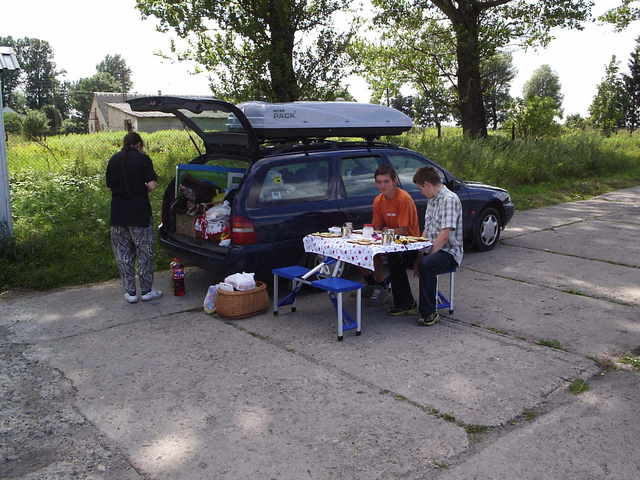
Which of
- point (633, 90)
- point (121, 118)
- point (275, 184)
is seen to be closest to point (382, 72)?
point (275, 184)

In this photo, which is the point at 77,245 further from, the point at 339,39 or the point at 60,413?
the point at 339,39

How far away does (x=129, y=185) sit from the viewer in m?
6.56

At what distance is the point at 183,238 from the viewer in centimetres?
742

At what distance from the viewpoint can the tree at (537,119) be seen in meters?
25.7

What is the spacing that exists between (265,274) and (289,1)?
10103mm

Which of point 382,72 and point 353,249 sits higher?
point 382,72

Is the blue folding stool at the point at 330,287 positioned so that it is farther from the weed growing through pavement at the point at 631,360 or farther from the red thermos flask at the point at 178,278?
the weed growing through pavement at the point at 631,360

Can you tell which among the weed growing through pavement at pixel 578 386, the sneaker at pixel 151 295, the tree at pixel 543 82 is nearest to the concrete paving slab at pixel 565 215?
the weed growing through pavement at pixel 578 386

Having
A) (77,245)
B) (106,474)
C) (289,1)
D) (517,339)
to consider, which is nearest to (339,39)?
(289,1)

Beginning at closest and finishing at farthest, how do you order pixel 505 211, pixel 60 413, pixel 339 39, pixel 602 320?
pixel 60 413 → pixel 602 320 → pixel 505 211 → pixel 339 39

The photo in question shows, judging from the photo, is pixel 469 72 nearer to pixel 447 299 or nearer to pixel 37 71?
pixel 447 299

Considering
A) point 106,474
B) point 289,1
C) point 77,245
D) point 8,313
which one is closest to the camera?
point 106,474

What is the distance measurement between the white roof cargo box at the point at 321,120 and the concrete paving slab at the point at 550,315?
229 centimetres

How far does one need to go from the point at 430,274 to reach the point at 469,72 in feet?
62.8
